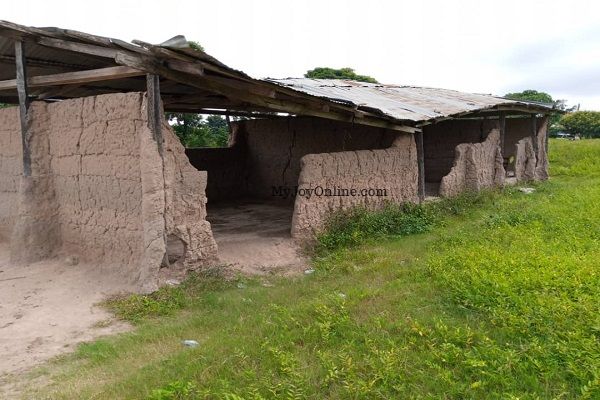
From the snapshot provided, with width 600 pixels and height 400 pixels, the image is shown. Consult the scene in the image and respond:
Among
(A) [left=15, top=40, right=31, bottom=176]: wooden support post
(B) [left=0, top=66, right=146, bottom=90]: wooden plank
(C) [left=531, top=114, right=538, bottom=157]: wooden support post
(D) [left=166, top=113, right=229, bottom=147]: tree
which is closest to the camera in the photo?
(B) [left=0, top=66, right=146, bottom=90]: wooden plank

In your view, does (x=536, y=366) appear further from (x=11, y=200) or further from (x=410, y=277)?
(x=11, y=200)

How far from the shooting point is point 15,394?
320 cm

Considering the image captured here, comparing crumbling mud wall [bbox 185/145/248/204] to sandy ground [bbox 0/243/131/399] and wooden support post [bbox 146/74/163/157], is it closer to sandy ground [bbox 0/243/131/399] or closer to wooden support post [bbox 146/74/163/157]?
sandy ground [bbox 0/243/131/399]

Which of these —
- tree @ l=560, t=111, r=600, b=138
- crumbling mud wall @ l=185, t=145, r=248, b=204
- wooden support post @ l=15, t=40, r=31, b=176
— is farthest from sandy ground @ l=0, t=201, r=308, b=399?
tree @ l=560, t=111, r=600, b=138

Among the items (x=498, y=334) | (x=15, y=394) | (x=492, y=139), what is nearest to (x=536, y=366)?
(x=498, y=334)

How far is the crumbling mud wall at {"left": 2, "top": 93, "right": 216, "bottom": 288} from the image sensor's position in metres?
5.07

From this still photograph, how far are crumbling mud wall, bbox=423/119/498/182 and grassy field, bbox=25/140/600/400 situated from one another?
583cm

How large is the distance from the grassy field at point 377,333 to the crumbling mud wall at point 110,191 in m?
0.64

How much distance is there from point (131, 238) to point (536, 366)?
4062 mm

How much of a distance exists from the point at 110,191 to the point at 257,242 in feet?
6.79

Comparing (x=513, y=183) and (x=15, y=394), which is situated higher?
(x=513, y=183)

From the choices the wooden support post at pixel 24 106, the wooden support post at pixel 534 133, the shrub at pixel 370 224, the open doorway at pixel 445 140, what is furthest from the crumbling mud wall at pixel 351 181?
the wooden support post at pixel 534 133

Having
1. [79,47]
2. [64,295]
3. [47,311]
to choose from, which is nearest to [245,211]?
[64,295]

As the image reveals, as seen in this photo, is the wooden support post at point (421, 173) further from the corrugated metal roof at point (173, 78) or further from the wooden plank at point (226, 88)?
the wooden plank at point (226, 88)
